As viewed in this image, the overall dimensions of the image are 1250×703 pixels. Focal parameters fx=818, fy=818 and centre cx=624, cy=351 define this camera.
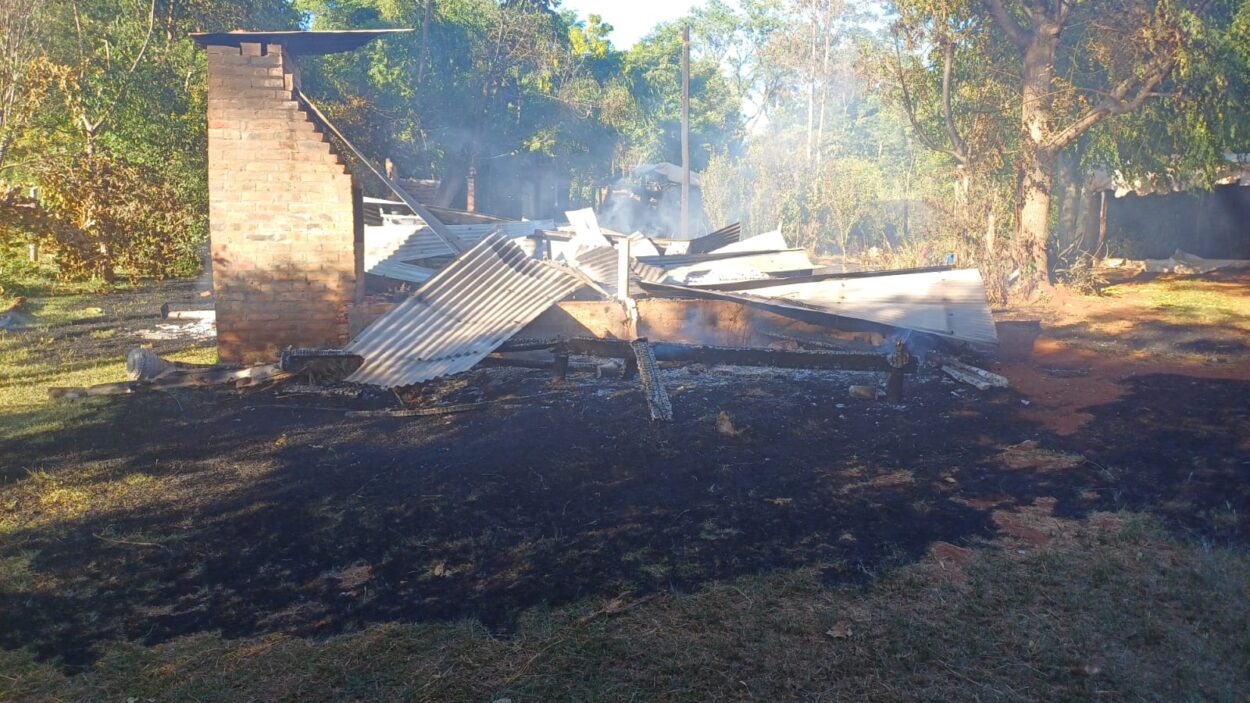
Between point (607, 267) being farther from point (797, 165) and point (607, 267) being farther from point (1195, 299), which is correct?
point (797, 165)

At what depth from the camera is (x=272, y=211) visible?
25.5 ft

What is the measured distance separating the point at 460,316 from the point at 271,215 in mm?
2133

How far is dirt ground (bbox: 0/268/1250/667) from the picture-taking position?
3568mm

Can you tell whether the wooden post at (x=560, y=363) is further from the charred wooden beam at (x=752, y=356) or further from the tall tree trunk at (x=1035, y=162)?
the tall tree trunk at (x=1035, y=162)

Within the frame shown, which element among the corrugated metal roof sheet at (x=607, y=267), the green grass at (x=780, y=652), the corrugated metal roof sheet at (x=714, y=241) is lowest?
the green grass at (x=780, y=652)

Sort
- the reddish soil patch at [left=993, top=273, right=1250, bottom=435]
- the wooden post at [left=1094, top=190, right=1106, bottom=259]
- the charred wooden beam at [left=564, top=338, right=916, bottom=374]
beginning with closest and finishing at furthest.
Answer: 1. the reddish soil patch at [left=993, top=273, right=1250, bottom=435]
2. the charred wooden beam at [left=564, top=338, right=916, bottom=374]
3. the wooden post at [left=1094, top=190, right=1106, bottom=259]

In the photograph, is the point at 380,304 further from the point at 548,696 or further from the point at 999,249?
the point at 999,249

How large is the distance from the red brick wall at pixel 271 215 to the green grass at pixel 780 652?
201 inches

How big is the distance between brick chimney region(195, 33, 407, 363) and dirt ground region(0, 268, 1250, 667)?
1056 millimetres

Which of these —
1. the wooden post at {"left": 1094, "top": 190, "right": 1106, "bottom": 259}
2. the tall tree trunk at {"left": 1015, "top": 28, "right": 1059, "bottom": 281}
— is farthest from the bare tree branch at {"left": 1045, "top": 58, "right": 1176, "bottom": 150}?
the wooden post at {"left": 1094, "top": 190, "right": 1106, "bottom": 259}

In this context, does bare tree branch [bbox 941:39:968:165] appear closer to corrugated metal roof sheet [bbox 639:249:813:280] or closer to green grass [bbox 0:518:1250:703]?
corrugated metal roof sheet [bbox 639:249:813:280]

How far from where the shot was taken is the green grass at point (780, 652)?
2.81 m

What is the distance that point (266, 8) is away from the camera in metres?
18.9

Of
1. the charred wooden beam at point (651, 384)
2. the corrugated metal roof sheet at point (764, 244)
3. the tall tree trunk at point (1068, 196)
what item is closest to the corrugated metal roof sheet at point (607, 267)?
the corrugated metal roof sheet at point (764, 244)
